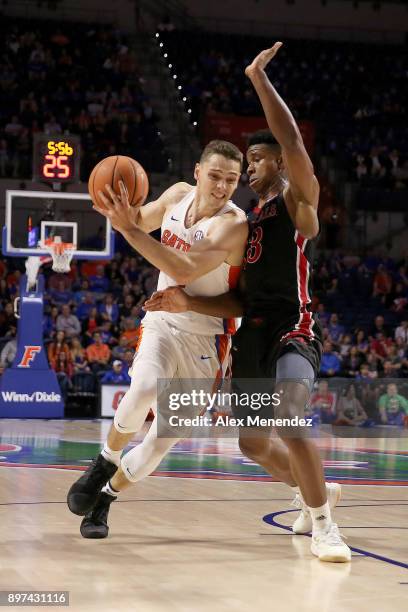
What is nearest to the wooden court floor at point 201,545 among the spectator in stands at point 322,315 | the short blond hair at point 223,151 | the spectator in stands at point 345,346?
the short blond hair at point 223,151

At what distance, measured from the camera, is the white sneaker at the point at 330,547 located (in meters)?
4.79

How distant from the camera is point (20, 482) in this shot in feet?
24.6

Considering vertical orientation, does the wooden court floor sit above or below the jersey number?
below

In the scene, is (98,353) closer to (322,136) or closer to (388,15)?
(322,136)

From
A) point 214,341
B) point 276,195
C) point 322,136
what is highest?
point 322,136

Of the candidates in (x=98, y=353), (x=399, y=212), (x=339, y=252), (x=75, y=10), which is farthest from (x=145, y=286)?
(x=75, y=10)

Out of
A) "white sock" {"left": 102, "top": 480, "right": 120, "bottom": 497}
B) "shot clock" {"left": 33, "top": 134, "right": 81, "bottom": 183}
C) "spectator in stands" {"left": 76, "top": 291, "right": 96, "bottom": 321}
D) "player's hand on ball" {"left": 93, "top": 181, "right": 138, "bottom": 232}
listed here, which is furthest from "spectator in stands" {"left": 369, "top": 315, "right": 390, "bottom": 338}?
"player's hand on ball" {"left": 93, "top": 181, "right": 138, "bottom": 232}

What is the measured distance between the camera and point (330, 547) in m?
4.83

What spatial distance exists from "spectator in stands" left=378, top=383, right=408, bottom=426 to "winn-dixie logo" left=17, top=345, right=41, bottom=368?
525cm

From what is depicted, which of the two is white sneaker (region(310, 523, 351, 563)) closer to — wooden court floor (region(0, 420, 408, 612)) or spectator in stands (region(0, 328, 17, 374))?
wooden court floor (region(0, 420, 408, 612))

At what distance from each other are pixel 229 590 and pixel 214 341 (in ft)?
5.56

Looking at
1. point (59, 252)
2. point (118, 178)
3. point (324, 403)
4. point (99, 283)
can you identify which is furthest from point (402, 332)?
point (118, 178)

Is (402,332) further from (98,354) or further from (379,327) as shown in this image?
(98,354)

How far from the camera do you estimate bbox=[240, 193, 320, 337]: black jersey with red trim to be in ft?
17.1
